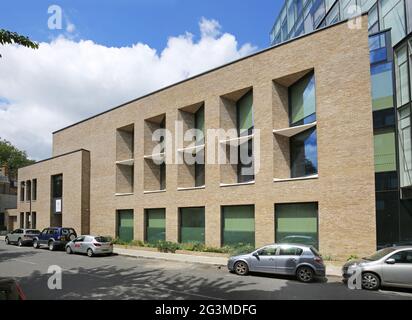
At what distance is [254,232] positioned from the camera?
21031 millimetres

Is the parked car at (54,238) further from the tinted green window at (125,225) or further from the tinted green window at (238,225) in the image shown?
the tinted green window at (238,225)

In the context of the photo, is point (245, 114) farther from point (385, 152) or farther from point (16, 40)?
point (16, 40)

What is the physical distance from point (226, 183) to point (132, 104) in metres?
11.3

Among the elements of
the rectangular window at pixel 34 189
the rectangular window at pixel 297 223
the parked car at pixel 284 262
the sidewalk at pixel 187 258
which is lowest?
the sidewalk at pixel 187 258

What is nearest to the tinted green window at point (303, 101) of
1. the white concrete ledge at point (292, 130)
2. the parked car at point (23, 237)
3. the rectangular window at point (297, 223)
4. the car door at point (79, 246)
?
the white concrete ledge at point (292, 130)

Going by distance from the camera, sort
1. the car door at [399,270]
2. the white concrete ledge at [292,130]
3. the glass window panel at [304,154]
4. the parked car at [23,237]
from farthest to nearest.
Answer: the parked car at [23,237] < the glass window panel at [304,154] < the white concrete ledge at [292,130] < the car door at [399,270]

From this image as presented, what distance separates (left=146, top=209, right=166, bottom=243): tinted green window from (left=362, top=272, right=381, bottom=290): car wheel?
15.8 m

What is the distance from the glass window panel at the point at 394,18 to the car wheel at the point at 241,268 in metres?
15.1

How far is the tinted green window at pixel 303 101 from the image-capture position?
2008cm

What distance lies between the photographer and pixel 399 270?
39.4ft

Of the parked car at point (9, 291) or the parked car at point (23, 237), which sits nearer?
the parked car at point (9, 291)

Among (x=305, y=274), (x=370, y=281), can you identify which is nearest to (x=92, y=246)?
(x=305, y=274)

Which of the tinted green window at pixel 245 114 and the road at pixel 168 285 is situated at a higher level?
the tinted green window at pixel 245 114

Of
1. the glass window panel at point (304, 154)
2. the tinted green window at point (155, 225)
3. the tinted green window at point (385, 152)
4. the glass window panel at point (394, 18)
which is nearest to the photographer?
the glass window panel at point (304, 154)
